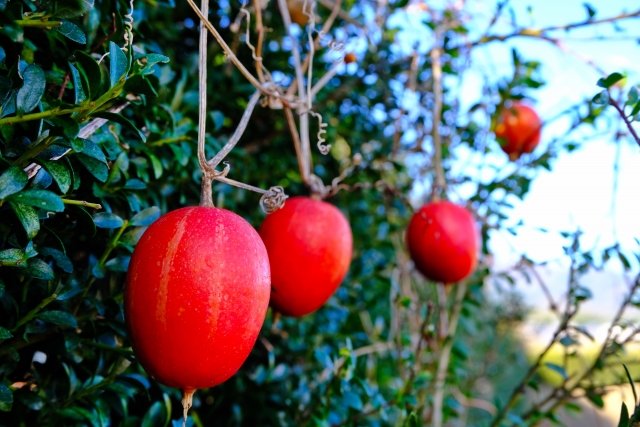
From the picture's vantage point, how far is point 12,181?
0.46 meters

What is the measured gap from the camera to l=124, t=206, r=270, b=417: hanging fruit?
49cm

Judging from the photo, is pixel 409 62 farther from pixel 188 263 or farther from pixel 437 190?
pixel 188 263

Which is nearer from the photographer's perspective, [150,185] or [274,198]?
[274,198]

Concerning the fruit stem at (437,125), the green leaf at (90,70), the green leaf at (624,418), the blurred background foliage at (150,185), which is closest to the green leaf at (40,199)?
the blurred background foliage at (150,185)

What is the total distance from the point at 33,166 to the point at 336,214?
0.44 meters

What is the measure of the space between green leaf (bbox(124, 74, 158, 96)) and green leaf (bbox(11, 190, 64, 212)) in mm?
127

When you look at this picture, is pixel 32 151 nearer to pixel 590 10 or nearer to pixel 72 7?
pixel 72 7

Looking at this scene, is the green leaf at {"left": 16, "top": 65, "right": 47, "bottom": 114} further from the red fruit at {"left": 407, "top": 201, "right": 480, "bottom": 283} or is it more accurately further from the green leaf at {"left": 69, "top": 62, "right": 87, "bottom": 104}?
the red fruit at {"left": 407, "top": 201, "right": 480, "bottom": 283}

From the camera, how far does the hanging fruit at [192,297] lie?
19.5 inches

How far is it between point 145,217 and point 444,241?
576mm

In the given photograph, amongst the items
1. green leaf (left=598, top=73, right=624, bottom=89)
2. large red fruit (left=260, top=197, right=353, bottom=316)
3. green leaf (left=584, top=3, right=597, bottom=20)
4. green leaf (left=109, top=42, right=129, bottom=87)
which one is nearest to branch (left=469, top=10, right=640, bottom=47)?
green leaf (left=584, top=3, right=597, bottom=20)

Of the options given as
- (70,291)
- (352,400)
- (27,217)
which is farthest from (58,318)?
(352,400)

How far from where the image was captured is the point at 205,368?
51 cm

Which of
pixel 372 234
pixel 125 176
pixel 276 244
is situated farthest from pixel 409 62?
pixel 125 176
